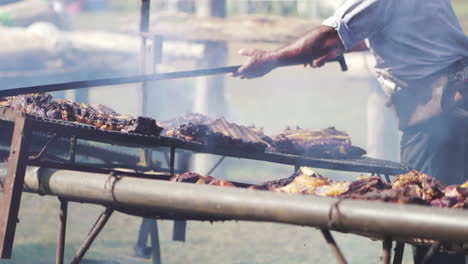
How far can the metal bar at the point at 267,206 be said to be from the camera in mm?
2564

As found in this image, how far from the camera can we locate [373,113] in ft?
33.5

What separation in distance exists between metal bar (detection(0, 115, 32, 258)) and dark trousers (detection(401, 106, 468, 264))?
9.34ft

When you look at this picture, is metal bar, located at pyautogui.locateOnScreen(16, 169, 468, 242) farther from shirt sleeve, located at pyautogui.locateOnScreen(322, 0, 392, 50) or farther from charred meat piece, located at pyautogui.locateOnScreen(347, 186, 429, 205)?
shirt sleeve, located at pyautogui.locateOnScreen(322, 0, 392, 50)

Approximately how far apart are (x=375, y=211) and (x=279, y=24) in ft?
21.3

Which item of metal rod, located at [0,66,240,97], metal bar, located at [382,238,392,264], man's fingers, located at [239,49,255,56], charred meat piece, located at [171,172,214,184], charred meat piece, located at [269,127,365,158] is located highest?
man's fingers, located at [239,49,255,56]

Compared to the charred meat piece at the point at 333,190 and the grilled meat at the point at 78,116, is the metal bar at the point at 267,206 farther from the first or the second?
the grilled meat at the point at 78,116

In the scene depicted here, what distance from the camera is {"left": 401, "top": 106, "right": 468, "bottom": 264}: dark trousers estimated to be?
4.80m

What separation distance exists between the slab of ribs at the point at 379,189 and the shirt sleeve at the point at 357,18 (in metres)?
1.02

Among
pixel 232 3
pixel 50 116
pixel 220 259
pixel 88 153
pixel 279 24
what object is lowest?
pixel 220 259

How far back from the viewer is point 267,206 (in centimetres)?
284

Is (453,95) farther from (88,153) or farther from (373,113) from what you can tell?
(373,113)

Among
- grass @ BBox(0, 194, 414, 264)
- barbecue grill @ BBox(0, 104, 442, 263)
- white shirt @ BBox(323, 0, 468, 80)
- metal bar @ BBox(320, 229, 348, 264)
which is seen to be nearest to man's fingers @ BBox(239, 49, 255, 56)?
white shirt @ BBox(323, 0, 468, 80)

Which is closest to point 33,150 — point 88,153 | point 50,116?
point 88,153

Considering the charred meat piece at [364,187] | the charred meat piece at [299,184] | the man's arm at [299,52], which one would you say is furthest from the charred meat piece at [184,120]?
the charred meat piece at [364,187]
